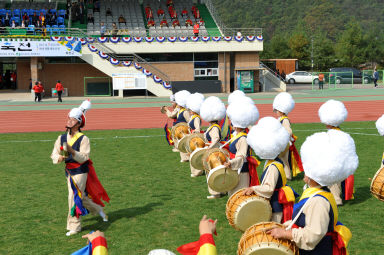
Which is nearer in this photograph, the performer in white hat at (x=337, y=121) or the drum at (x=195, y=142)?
the performer in white hat at (x=337, y=121)

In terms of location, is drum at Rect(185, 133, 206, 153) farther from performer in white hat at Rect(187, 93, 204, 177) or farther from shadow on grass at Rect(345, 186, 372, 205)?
shadow on grass at Rect(345, 186, 372, 205)

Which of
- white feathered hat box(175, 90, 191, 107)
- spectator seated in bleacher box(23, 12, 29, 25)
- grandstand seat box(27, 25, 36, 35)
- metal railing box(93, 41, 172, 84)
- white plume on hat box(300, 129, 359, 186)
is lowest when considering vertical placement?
white plume on hat box(300, 129, 359, 186)

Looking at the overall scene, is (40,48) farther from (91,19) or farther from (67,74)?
(91,19)

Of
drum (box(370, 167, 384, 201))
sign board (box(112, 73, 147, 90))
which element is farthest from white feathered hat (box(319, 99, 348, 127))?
sign board (box(112, 73, 147, 90))

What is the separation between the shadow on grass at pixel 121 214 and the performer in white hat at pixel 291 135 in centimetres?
300

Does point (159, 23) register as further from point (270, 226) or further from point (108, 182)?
point (270, 226)

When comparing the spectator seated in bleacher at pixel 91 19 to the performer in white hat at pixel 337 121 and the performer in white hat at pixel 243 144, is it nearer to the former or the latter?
the performer in white hat at pixel 337 121

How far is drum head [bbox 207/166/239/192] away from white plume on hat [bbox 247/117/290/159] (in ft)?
3.71

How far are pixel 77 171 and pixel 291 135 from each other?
457cm

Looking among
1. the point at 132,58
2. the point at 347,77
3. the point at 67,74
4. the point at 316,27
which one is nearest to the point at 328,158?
the point at 132,58

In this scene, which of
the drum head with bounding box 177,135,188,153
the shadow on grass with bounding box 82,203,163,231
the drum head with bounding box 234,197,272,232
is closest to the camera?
the drum head with bounding box 234,197,272,232

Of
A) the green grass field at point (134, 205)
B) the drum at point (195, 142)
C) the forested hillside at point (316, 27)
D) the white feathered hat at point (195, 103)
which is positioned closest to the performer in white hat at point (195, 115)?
the white feathered hat at point (195, 103)

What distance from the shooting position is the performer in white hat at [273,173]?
A: 4977mm

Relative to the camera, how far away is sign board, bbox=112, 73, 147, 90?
3453 cm
